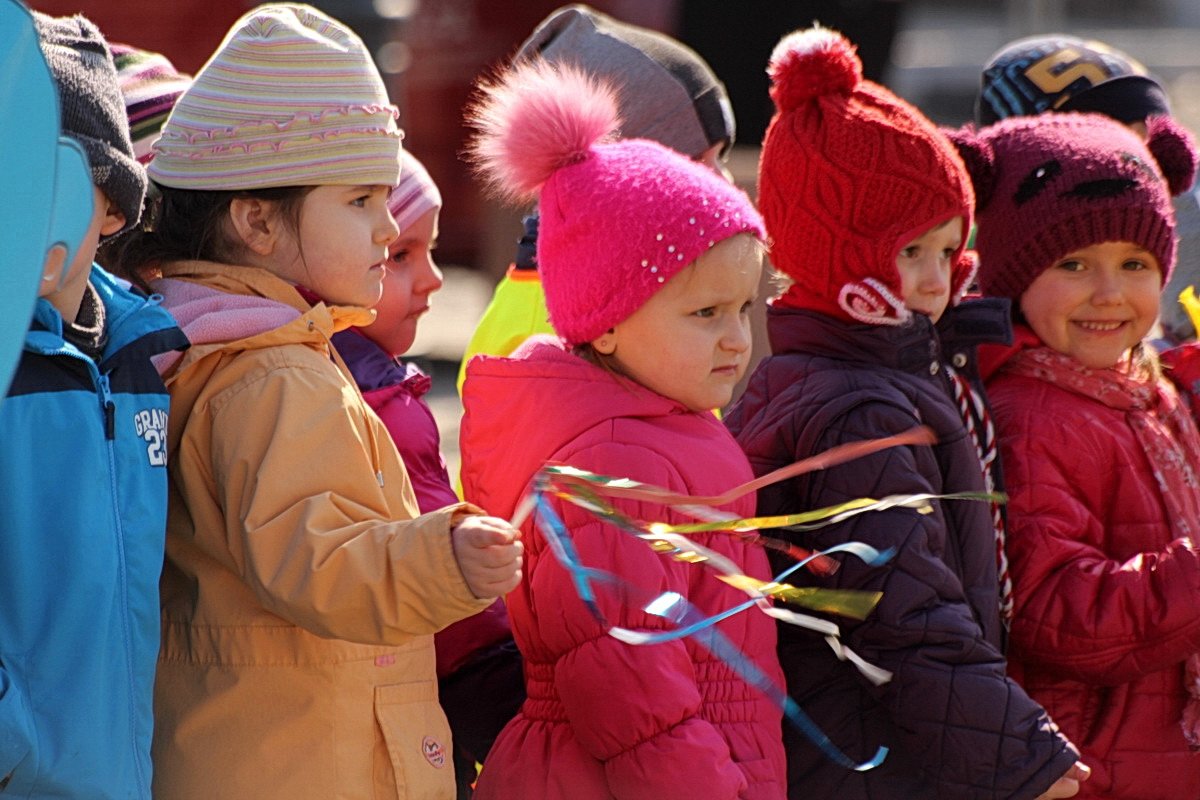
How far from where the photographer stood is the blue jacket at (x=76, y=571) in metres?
2.15

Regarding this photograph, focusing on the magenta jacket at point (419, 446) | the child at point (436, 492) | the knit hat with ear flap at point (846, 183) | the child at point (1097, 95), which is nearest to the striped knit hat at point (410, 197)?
the child at point (436, 492)

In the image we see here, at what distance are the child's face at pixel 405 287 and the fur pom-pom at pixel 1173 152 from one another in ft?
5.47

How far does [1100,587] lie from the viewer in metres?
3.17

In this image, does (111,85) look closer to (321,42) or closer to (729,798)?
(321,42)

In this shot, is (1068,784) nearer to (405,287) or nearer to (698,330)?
(698,330)

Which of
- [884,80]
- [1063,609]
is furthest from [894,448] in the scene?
[884,80]

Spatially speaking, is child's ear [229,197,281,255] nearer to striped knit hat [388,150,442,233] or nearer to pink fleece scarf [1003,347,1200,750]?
striped knit hat [388,150,442,233]

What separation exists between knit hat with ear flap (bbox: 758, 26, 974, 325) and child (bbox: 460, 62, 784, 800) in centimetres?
26

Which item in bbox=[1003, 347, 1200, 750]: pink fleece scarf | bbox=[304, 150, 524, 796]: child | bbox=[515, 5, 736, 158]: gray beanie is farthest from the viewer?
bbox=[515, 5, 736, 158]: gray beanie

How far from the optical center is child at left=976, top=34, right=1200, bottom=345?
13.9 ft

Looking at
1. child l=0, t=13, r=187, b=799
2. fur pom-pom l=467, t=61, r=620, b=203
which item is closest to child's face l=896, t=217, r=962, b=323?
fur pom-pom l=467, t=61, r=620, b=203

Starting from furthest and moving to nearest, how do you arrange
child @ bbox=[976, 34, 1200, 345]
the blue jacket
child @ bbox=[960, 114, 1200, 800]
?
child @ bbox=[976, 34, 1200, 345] < child @ bbox=[960, 114, 1200, 800] < the blue jacket

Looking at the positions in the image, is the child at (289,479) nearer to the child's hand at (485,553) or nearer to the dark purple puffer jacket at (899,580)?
the child's hand at (485,553)

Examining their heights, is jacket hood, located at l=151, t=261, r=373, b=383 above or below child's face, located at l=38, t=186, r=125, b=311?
below
